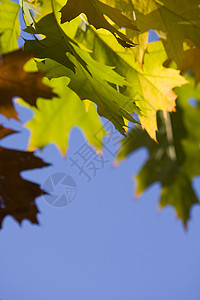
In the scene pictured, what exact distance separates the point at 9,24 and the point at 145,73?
398 millimetres

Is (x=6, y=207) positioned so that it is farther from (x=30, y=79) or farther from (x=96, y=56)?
(x=96, y=56)

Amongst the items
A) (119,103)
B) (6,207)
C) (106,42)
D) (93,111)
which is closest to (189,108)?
(93,111)

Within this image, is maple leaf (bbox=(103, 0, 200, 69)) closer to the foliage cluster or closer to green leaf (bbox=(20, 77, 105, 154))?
the foliage cluster

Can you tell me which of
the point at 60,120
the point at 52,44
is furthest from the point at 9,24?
the point at 60,120

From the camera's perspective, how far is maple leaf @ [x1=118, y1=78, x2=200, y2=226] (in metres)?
2.27

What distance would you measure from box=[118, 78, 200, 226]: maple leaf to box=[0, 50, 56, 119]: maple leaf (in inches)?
53.9

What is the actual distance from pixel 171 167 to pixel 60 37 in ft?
5.31

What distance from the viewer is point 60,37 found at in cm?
100

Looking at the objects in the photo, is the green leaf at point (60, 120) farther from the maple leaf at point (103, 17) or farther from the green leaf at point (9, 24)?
the maple leaf at point (103, 17)

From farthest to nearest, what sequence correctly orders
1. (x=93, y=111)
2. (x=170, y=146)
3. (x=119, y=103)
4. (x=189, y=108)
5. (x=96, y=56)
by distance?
(x=170, y=146) < (x=189, y=108) < (x=93, y=111) < (x=96, y=56) < (x=119, y=103)

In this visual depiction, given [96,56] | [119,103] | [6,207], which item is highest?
[96,56]

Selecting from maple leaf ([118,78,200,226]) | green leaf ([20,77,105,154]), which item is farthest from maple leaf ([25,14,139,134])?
maple leaf ([118,78,200,226])

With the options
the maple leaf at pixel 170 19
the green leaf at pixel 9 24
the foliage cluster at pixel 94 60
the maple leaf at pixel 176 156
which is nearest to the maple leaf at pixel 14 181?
the foliage cluster at pixel 94 60

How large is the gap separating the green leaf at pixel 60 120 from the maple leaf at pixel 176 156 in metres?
0.54
